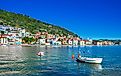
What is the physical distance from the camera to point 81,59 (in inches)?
3644

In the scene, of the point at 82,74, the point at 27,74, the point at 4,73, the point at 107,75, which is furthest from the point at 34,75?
the point at 107,75

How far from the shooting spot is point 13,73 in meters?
61.4

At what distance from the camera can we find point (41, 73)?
207 ft

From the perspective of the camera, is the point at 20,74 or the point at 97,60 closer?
the point at 20,74

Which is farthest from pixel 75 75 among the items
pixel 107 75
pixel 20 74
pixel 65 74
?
pixel 20 74

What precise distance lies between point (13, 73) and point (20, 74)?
6.18 ft

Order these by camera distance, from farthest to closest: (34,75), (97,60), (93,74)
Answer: (97,60) → (93,74) → (34,75)

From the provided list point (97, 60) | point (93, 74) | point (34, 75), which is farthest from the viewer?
point (97, 60)

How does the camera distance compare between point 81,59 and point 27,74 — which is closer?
point 27,74

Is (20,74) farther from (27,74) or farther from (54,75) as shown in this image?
(54,75)

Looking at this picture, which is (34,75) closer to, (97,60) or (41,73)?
(41,73)

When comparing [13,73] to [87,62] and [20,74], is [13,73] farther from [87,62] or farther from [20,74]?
[87,62]

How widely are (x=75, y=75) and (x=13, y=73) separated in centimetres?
1194

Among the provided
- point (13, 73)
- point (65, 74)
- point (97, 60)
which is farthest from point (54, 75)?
point (97, 60)
